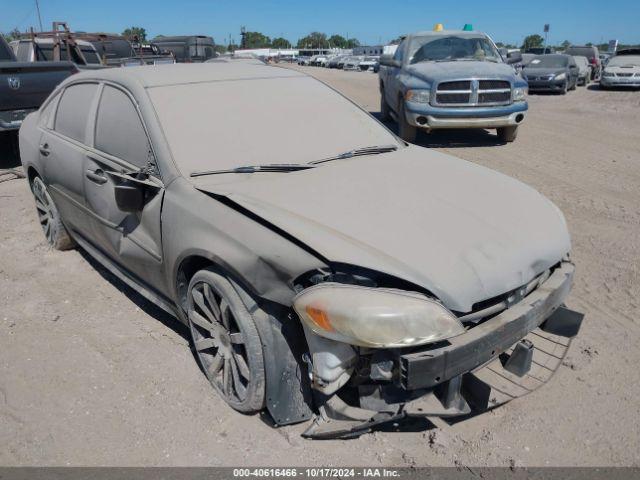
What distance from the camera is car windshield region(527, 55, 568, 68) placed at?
58.3 feet

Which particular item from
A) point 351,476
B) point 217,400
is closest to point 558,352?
point 351,476

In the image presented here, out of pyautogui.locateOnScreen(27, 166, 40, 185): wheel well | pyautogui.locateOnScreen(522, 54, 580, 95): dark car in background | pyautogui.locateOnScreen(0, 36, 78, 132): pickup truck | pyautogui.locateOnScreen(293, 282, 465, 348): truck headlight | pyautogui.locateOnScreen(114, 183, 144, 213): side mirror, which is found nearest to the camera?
pyautogui.locateOnScreen(293, 282, 465, 348): truck headlight

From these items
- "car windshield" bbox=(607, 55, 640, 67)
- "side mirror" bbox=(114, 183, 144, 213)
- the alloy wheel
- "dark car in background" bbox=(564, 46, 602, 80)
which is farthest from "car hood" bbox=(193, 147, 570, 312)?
"dark car in background" bbox=(564, 46, 602, 80)

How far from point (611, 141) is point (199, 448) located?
9.55 m

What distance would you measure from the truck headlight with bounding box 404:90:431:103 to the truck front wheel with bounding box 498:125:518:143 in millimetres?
1558

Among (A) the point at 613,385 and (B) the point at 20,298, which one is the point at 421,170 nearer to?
(A) the point at 613,385

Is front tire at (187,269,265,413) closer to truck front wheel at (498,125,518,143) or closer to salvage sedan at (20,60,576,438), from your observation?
salvage sedan at (20,60,576,438)

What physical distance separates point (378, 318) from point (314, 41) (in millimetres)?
132071

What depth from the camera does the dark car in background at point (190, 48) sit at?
73.9 feet

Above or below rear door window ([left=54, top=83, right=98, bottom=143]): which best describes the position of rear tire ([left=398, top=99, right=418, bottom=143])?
below

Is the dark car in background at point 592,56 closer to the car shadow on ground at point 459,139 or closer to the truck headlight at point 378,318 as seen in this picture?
the car shadow on ground at point 459,139

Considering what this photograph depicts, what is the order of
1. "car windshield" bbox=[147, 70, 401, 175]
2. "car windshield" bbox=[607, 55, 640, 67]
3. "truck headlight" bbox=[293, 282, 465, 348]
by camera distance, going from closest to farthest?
"truck headlight" bbox=[293, 282, 465, 348]
"car windshield" bbox=[147, 70, 401, 175]
"car windshield" bbox=[607, 55, 640, 67]

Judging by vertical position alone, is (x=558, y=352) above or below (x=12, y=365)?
above

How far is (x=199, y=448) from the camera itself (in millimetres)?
2605
